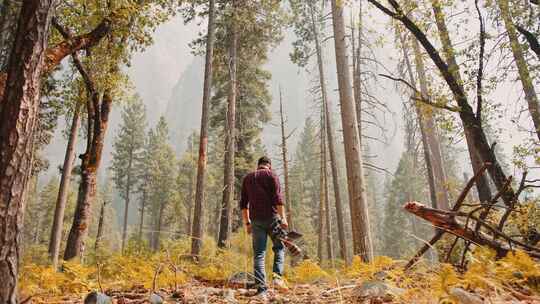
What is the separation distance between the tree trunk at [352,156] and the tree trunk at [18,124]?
563cm

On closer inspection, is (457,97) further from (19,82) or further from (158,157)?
(158,157)

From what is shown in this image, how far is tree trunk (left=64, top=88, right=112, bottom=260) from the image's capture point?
26.6 feet

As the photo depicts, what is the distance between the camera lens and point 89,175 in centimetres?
853

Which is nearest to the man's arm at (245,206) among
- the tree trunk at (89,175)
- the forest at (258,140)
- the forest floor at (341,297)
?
the forest at (258,140)

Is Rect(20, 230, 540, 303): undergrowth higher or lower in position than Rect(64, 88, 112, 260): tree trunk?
lower

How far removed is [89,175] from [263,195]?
5502mm

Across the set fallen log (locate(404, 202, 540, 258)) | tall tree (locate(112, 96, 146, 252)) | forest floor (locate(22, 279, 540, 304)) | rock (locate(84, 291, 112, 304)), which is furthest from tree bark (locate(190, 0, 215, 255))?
tall tree (locate(112, 96, 146, 252))

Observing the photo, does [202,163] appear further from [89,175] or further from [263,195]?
[263,195]

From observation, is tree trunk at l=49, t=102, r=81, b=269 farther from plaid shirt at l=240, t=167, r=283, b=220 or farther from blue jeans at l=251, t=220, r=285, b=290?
blue jeans at l=251, t=220, r=285, b=290

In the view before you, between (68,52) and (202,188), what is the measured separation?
587 centimetres

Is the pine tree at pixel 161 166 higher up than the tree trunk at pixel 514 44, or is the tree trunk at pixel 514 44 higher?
the pine tree at pixel 161 166

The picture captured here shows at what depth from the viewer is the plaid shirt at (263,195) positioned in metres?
5.10

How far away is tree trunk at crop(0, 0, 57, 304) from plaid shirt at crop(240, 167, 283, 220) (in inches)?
120

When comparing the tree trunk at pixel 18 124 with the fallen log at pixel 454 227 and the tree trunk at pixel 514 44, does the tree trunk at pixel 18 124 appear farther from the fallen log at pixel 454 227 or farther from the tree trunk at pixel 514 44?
the tree trunk at pixel 514 44
